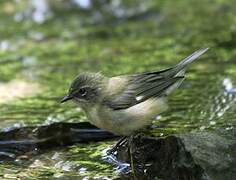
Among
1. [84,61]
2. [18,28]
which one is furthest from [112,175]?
[18,28]

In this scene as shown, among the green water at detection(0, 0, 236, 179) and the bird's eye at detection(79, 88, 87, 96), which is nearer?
the bird's eye at detection(79, 88, 87, 96)

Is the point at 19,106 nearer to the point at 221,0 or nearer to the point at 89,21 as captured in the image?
the point at 89,21

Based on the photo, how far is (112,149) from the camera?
6527mm

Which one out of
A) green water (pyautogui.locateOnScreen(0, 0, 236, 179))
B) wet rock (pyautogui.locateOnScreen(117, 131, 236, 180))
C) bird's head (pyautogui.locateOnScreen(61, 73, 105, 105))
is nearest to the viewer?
wet rock (pyautogui.locateOnScreen(117, 131, 236, 180))

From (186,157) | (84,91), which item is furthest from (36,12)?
(186,157)

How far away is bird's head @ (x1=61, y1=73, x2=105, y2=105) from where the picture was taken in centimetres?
621

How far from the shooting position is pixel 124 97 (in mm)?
6277

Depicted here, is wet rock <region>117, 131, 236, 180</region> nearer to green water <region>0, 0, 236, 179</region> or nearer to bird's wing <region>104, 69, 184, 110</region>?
green water <region>0, 0, 236, 179</region>

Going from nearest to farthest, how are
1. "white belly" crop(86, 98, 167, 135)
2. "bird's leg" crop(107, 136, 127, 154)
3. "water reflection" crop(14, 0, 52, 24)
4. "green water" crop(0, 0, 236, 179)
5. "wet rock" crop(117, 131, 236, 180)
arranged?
"wet rock" crop(117, 131, 236, 180) → "white belly" crop(86, 98, 167, 135) → "bird's leg" crop(107, 136, 127, 154) → "green water" crop(0, 0, 236, 179) → "water reflection" crop(14, 0, 52, 24)

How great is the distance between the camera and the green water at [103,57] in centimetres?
675

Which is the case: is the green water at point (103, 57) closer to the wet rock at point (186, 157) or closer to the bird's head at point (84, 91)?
the wet rock at point (186, 157)

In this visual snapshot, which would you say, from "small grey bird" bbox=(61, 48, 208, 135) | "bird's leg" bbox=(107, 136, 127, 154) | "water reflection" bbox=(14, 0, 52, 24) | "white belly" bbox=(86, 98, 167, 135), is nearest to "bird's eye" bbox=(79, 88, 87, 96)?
"small grey bird" bbox=(61, 48, 208, 135)

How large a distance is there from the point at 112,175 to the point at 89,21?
25.9 feet

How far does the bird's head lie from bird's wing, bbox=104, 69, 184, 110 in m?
0.13
